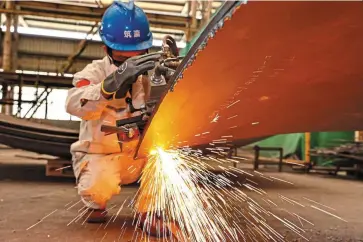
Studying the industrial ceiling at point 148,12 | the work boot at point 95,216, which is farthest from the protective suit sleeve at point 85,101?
the industrial ceiling at point 148,12

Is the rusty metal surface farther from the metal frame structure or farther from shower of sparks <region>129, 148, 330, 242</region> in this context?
the metal frame structure

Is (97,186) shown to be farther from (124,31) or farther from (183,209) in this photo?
(124,31)

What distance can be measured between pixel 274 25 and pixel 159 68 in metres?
0.60

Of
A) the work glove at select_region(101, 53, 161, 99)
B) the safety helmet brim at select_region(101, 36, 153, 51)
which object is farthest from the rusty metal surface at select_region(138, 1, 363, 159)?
the safety helmet brim at select_region(101, 36, 153, 51)

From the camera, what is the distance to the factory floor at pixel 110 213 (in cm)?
222

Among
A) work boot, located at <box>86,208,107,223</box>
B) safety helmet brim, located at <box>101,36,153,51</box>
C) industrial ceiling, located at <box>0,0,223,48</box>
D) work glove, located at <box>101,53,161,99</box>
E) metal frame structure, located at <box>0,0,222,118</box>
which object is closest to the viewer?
work glove, located at <box>101,53,161,99</box>

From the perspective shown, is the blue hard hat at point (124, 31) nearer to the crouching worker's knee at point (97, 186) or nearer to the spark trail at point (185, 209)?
the spark trail at point (185, 209)

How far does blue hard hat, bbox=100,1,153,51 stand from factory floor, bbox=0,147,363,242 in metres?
0.97

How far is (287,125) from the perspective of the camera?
6.73ft

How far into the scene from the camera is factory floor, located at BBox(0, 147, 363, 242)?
2.22m

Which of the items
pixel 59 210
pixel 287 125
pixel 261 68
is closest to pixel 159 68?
pixel 261 68

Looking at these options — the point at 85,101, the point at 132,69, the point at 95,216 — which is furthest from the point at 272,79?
the point at 95,216

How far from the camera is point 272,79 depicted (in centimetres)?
Answer: 146

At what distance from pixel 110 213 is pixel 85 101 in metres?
1.06
